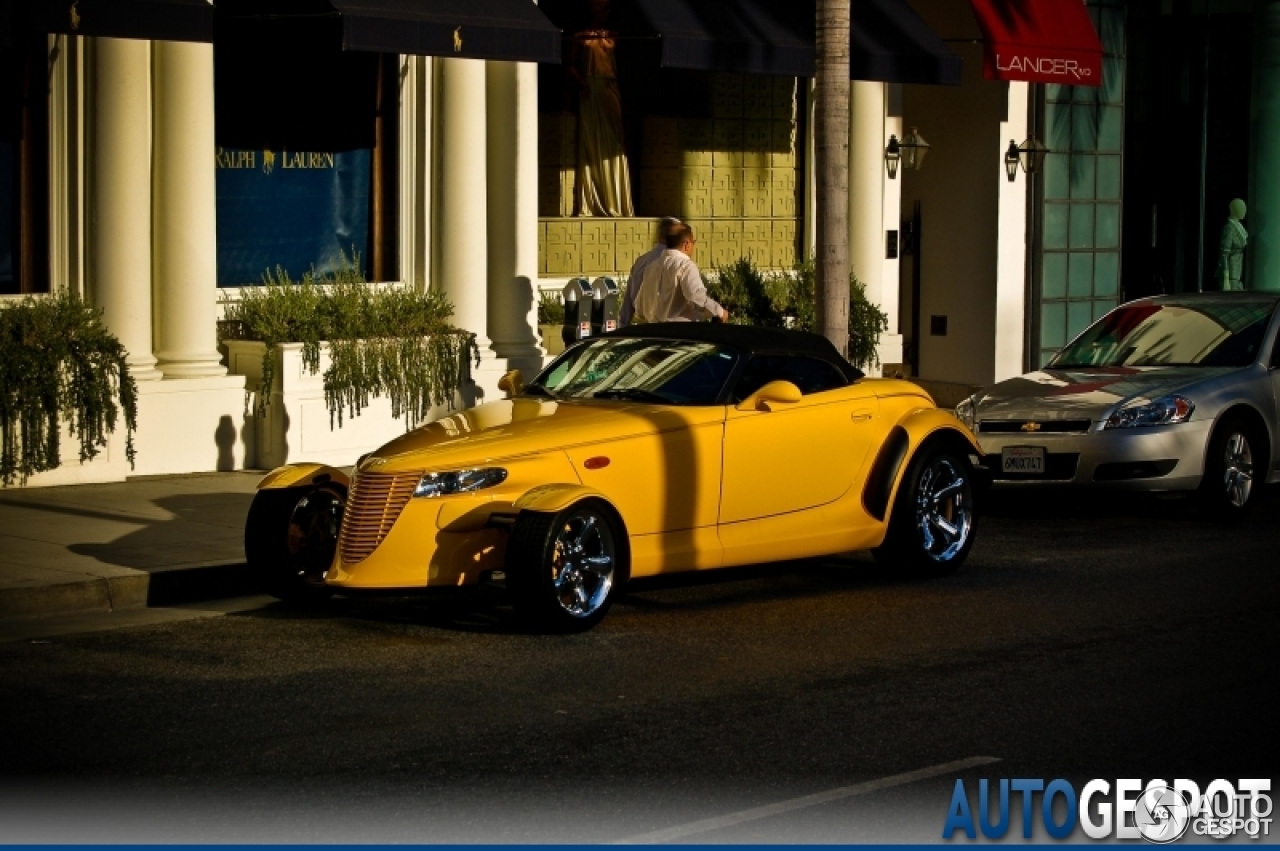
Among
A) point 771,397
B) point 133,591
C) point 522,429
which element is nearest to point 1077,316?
point 771,397

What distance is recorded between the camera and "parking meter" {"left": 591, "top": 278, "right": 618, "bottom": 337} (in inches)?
687

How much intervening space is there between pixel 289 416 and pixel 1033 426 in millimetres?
5519

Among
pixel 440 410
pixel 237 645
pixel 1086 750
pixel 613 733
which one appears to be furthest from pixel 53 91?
pixel 1086 750

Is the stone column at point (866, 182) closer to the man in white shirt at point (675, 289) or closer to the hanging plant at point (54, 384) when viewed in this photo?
the man in white shirt at point (675, 289)

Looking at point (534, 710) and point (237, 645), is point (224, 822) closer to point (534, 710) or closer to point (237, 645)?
point (534, 710)

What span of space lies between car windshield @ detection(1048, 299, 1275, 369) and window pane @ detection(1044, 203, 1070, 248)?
7.79 m

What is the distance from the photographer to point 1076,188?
2472cm

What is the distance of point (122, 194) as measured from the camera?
15.4 meters

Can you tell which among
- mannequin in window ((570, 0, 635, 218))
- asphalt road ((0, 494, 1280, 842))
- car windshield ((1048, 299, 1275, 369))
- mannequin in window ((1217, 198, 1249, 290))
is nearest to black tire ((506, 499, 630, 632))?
asphalt road ((0, 494, 1280, 842))

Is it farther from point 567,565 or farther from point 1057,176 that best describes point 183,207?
point 1057,176

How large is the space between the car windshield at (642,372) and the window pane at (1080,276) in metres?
13.6

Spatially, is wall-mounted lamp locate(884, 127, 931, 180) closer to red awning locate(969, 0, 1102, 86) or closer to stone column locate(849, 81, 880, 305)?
stone column locate(849, 81, 880, 305)

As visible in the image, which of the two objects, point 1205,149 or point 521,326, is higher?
point 1205,149

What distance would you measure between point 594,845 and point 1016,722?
2.42 m
